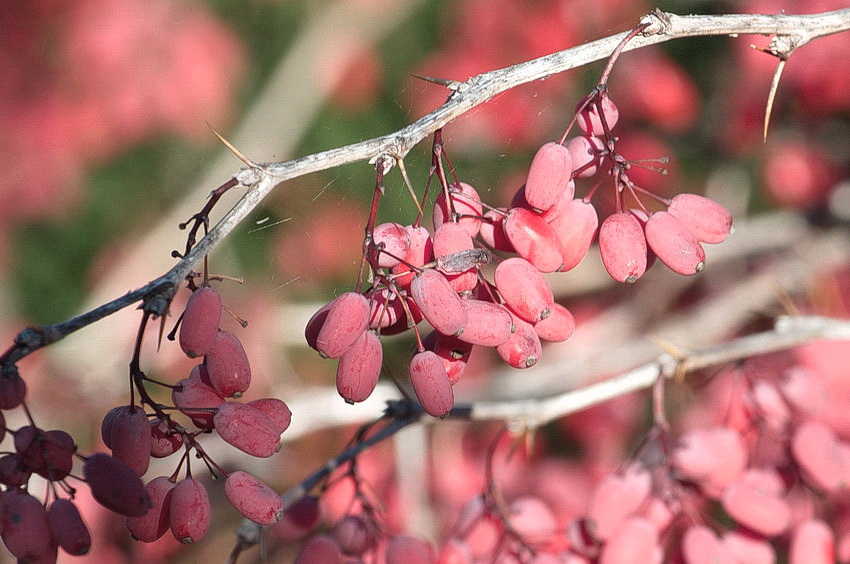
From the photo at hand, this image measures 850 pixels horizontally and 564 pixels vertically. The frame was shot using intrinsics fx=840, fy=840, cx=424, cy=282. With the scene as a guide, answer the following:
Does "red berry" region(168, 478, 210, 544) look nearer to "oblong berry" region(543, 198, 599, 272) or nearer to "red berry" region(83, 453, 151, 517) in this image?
"red berry" region(83, 453, 151, 517)

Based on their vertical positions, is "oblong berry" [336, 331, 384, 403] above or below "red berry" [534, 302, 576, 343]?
above

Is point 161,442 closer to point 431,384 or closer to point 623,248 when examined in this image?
point 431,384

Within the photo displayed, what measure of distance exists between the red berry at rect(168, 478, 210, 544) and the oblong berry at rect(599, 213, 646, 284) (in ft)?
1.38

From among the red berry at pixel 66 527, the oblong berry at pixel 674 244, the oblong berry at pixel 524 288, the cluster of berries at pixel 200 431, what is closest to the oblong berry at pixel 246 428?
the cluster of berries at pixel 200 431

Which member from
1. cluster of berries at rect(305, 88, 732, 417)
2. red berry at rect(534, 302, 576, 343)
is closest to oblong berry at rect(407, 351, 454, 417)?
cluster of berries at rect(305, 88, 732, 417)

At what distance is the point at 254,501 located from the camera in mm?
735

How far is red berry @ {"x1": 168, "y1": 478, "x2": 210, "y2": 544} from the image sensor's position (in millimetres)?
729

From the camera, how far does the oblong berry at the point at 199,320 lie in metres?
0.71

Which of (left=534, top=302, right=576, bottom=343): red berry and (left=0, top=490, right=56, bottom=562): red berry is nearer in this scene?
(left=0, top=490, right=56, bottom=562): red berry

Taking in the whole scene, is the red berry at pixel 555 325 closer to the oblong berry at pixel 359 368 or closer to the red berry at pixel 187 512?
the oblong berry at pixel 359 368

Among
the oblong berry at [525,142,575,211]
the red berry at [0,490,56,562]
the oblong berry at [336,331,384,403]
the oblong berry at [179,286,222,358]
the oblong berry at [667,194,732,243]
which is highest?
the oblong berry at [179,286,222,358]

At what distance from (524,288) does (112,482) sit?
1.25 ft

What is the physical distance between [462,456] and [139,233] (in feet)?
5.17

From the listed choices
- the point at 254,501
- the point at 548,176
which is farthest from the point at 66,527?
the point at 548,176
